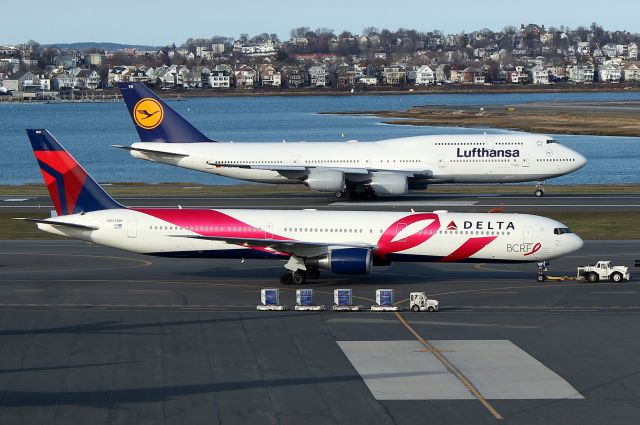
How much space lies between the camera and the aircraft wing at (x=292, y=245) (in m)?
53.2

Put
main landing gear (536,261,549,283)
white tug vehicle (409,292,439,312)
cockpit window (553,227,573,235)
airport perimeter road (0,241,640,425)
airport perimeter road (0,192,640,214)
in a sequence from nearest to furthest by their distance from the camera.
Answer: airport perimeter road (0,241,640,425) < white tug vehicle (409,292,439,312) < cockpit window (553,227,573,235) < main landing gear (536,261,549,283) < airport perimeter road (0,192,640,214)

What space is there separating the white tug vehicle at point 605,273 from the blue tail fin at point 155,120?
43.6 metres

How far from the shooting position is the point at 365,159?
290ft

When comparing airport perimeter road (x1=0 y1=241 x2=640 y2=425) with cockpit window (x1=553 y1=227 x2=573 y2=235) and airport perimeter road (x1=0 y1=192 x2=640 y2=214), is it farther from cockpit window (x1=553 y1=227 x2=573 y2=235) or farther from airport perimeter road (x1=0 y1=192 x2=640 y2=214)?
airport perimeter road (x1=0 y1=192 x2=640 y2=214)

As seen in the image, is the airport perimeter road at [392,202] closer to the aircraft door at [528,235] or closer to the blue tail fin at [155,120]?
the blue tail fin at [155,120]

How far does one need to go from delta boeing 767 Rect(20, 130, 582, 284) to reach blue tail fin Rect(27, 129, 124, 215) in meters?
0.05

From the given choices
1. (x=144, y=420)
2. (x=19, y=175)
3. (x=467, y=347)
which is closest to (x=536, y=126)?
(x=19, y=175)

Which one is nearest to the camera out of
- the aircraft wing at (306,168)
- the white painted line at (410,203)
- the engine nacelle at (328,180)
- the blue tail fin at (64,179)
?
the blue tail fin at (64,179)

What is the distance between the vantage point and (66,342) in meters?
41.8

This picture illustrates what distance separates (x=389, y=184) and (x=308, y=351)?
4567 centimetres

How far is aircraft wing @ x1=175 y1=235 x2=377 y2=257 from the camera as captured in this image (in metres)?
53.2

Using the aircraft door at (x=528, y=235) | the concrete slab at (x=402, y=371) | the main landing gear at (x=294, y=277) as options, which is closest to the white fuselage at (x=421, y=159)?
the main landing gear at (x=294, y=277)

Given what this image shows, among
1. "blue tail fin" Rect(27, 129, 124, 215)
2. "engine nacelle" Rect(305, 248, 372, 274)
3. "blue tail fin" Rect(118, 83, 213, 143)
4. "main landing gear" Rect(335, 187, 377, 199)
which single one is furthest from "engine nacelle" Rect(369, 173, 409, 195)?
"blue tail fin" Rect(27, 129, 124, 215)

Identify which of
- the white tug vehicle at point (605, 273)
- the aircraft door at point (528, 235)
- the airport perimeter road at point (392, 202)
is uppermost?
the aircraft door at point (528, 235)
